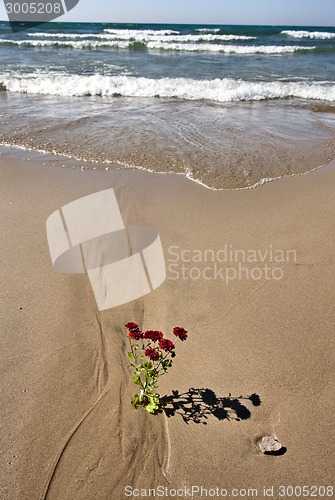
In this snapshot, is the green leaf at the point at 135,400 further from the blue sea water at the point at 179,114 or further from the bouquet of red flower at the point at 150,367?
the blue sea water at the point at 179,114

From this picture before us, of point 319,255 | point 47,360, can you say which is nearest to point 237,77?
point 319,255

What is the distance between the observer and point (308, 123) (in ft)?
28.7

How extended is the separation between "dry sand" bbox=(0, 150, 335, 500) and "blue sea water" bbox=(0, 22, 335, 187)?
7.83 ft

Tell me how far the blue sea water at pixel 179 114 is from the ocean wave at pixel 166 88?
0.03m

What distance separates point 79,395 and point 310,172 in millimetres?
5217

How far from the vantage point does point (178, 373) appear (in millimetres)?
2717

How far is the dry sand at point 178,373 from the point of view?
7.15ft

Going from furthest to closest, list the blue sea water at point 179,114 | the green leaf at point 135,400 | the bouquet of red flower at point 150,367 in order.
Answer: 1. the blue sea water at point 179,114
2. the green leaf at point 135,400
3. the bouquet of red flower at point 150,367

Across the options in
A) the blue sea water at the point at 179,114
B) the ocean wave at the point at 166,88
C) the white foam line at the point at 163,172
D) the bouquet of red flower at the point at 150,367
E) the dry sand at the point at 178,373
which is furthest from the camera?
the ocean wave at the point at 166,88

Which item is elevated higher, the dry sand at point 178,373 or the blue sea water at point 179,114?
the blue sea water at point 179,114

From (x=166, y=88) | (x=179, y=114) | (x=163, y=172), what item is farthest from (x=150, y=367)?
(x=166, y=88)

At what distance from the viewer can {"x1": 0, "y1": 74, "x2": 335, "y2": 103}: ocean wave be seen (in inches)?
444

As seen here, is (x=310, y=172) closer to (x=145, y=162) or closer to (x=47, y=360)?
(x=145, y=162)

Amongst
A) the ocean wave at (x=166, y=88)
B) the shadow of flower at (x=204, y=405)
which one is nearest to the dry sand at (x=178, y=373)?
the shadow of flower at (x=204, y=405)
